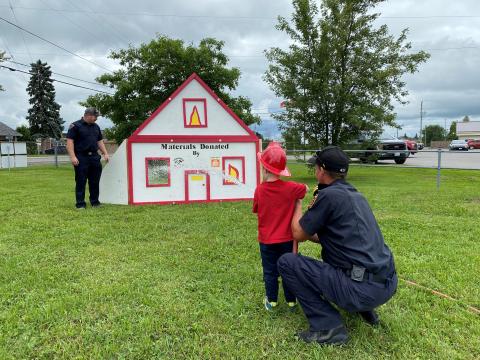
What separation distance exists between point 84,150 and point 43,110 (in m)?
62.6

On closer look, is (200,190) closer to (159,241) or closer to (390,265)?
(159,241)

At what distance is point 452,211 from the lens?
292 inches

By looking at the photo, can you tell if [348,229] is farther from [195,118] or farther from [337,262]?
[195,118]

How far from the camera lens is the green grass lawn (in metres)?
2.75

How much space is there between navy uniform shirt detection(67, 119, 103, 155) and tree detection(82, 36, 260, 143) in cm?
1082

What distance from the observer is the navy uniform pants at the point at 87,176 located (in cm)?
771

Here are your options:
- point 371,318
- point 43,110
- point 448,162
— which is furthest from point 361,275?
point 43,110

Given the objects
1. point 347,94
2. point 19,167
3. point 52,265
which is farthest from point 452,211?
point 19,167

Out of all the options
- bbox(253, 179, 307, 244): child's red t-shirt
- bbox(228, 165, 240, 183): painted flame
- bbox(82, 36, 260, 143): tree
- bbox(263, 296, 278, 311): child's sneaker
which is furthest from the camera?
bbox(82, 36, 260, 143): tree

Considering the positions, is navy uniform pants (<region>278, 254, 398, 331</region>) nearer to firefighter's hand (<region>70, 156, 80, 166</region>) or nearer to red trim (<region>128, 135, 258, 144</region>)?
firefighter's hand (<region>70, 156, 80, 166</region>)

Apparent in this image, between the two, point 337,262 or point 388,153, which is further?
point 388,153

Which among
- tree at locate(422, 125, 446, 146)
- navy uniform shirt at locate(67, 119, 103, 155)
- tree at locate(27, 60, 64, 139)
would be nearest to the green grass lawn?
navy uniform shirt at locate(67, 119, 103, 155)

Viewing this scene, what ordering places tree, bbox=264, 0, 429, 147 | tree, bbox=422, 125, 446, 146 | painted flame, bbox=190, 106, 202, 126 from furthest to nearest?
tree, bbox=422, 125, 446, 146 → tree, bbox=264, 0, 429, 147 → painted flame, bbox=190, 106, 202, 126

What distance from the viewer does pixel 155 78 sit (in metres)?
18.4
